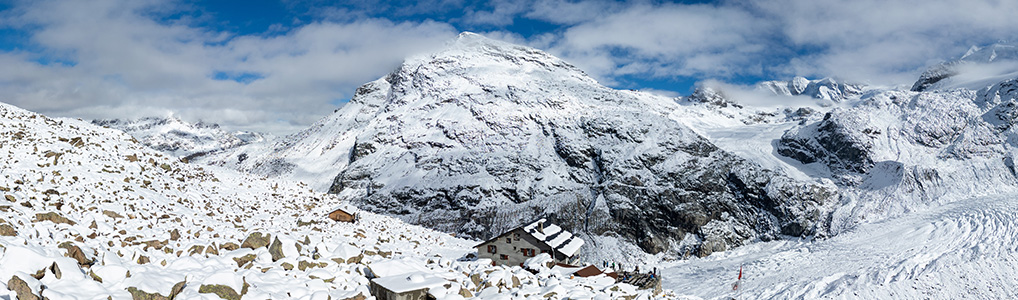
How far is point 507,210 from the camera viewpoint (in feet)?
292

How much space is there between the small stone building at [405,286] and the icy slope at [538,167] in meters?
67.3

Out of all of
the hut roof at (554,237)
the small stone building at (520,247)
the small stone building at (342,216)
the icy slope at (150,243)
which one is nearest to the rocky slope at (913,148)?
the hut roof at (554,237)

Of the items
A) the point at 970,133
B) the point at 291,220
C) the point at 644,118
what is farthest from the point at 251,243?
the point at 970,133

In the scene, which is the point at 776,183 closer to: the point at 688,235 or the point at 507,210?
the point at 688,235

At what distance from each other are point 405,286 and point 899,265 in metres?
51.8

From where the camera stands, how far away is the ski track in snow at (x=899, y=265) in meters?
40.4

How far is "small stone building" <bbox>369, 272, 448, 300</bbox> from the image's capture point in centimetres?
1429

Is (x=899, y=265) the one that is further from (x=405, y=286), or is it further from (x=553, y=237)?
(x=405, y=286)

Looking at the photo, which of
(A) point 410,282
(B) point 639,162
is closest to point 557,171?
(B) point 639,162

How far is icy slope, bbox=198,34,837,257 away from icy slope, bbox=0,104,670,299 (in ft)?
196

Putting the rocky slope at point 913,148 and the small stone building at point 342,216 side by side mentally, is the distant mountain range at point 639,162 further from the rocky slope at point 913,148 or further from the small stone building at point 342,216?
the small stone building at point 342,216

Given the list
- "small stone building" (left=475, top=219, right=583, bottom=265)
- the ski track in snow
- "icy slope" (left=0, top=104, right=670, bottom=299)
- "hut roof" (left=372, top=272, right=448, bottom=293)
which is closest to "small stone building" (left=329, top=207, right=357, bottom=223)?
"icy slope" (left=0, top=104, right=670, bottom=299)

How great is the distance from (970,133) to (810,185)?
111 feet

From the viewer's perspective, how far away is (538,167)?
325ft
